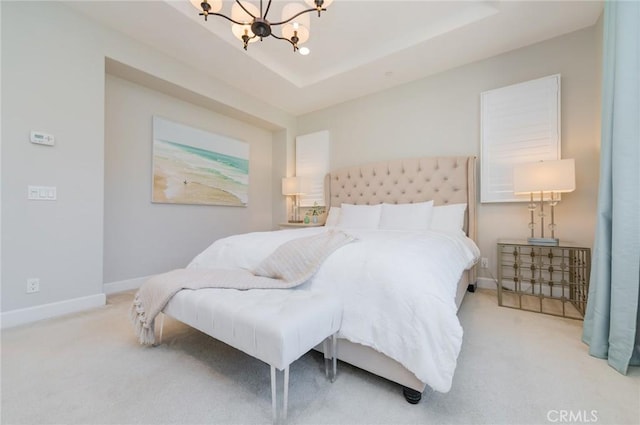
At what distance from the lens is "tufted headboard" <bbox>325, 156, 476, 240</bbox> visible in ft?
9.75

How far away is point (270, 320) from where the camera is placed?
1.08 meters

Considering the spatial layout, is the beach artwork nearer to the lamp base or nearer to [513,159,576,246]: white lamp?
[513,159,576,246]: white lamp

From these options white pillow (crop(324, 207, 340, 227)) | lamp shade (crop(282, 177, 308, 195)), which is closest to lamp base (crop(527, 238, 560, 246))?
white pillow (crop(324, 207, 340, 227))

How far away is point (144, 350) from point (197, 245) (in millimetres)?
2117

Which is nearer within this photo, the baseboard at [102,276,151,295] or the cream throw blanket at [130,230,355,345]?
the cream throw blanket at [130,230,355,345]

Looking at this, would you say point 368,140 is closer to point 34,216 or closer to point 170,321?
point 170,321

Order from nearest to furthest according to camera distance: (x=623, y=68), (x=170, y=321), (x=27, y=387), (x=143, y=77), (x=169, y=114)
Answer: (x=27, y=387), (x=623, y=68), (x=170, y=321), (x=143, y=77), (x=169, y=114)

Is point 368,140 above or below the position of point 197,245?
above

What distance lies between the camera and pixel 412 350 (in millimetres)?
1122

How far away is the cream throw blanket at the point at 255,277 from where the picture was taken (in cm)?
151

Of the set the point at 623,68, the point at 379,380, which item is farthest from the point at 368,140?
the point at 379,380

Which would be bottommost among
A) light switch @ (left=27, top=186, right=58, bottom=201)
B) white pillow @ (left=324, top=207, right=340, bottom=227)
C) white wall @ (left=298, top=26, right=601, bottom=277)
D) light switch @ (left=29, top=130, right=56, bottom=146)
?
white pillow @ (left=324, top=207, right=340, bottom=227)

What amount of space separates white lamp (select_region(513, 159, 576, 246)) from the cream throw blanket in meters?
1.82

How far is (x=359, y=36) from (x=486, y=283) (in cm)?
305
